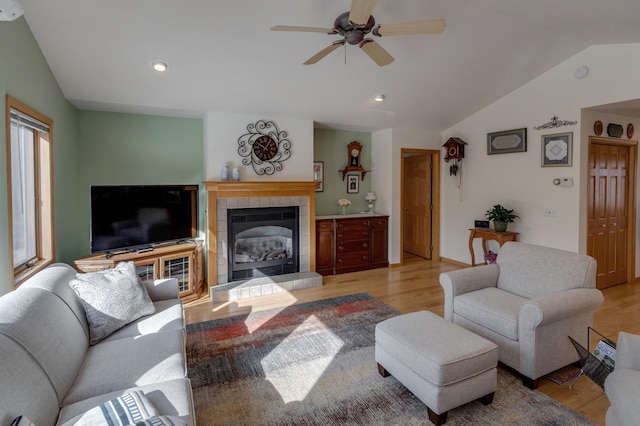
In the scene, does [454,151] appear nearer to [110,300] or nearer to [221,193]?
[221,193]

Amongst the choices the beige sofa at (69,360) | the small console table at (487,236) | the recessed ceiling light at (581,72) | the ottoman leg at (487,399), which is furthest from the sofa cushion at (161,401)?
the recessed ceiling light at (581,72)

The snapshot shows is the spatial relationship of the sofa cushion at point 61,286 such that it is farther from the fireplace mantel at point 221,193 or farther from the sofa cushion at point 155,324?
the fireplace mantel at point 221,193

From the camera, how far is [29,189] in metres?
2.87

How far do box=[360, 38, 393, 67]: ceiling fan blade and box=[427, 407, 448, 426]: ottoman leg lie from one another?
8.60ft

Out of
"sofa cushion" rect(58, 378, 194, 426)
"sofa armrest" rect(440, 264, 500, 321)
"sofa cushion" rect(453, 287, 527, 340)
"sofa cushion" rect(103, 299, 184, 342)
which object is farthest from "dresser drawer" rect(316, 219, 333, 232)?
"sofa cushion" rect(58, 378, 194, 426)

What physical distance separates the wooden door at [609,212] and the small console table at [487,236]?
34.8 inches

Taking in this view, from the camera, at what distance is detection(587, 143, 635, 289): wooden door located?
430cm

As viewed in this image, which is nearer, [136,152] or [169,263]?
[169,263]

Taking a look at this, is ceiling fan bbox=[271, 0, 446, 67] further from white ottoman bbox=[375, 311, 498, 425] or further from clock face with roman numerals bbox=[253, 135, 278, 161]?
white ottoman bbox=[375, 311, 498, 425]

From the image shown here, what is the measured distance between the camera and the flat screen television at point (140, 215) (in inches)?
140

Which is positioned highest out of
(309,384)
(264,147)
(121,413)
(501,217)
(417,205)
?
(264,147)

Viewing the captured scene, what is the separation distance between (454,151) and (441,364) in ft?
14.7

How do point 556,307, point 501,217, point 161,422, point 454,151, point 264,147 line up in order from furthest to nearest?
point 454,151 < point 501,217 < point 264,147 < point 556,307 < point 161,422

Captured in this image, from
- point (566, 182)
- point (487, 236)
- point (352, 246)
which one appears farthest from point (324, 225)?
point (566, 182)
